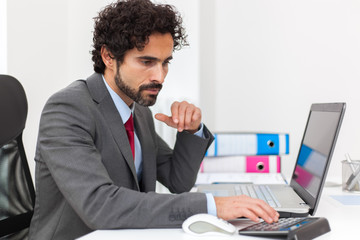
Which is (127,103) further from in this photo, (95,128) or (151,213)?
(151,213)

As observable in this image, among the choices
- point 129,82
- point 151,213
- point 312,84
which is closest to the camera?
point 151,213

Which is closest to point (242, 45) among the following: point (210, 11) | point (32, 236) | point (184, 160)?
point (210, 11)

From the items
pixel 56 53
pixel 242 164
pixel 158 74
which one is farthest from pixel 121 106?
pixel 56 53

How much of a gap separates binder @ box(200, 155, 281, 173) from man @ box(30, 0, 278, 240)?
43cm

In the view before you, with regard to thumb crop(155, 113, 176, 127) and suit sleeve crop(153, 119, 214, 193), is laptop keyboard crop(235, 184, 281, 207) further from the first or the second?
thumb crop(155, 113, 176, 127)

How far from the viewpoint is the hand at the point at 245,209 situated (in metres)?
0.92

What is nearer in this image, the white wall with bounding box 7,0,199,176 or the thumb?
the thumb

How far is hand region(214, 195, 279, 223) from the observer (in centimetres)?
92

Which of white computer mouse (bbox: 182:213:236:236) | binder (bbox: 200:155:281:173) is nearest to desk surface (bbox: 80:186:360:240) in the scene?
white computer mouse (bbox: 182:213:236:236)

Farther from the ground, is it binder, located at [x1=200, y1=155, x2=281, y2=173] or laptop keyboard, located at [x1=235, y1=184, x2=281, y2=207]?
laptop keyboard, located at [x1=235, y1=184, x2=281, y2=207]

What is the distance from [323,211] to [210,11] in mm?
1672

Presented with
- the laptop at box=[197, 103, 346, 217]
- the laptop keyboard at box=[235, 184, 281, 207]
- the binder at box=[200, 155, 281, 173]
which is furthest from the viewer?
the binder at box=[200, 155, 281, 173]

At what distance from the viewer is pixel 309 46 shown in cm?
248

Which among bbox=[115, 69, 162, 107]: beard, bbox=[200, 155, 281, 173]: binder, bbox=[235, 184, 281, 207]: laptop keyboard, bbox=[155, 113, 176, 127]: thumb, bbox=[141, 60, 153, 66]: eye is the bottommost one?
bbox=[200, 155, 281, 173]: binder
